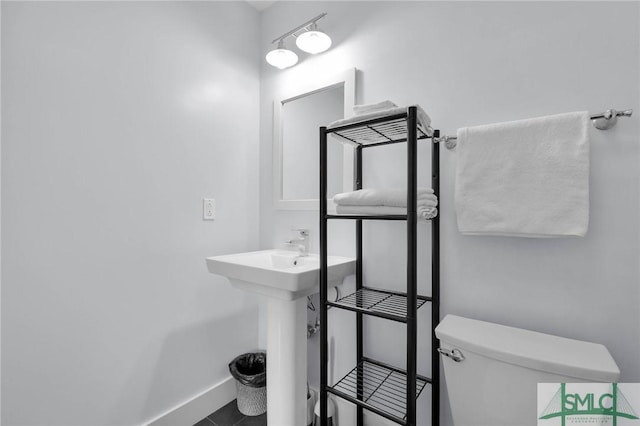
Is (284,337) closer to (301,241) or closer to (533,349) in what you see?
(301,241)

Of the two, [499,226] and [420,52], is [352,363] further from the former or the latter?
[420,52]

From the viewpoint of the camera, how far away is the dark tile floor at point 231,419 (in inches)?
59.8

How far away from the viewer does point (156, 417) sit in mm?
1400

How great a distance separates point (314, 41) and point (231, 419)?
1939 mm

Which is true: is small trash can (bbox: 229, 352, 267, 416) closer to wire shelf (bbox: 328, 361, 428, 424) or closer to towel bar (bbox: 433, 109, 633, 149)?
wire shelf (bbox: 328, 361, 428, 424)

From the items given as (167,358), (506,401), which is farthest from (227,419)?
(506,401)

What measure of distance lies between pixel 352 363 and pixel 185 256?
3.19 feet

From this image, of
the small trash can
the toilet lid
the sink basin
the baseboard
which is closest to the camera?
the toilet lid

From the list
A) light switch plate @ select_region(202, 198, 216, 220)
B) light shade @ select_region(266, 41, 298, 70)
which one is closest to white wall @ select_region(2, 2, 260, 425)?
light switch plate @ select_region(202, 198, 216, 220)

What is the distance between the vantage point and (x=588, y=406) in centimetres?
79

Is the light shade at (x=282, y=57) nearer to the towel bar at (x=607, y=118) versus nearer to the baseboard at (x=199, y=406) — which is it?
the towel bar at (x=607, y=118)

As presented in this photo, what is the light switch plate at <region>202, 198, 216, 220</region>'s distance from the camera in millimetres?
1584

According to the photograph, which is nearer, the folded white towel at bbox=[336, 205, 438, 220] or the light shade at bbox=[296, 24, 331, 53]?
the folded white towel at bbox=[336, 205, 438, 220]

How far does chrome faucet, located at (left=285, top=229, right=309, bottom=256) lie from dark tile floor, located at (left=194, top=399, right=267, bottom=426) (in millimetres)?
865
